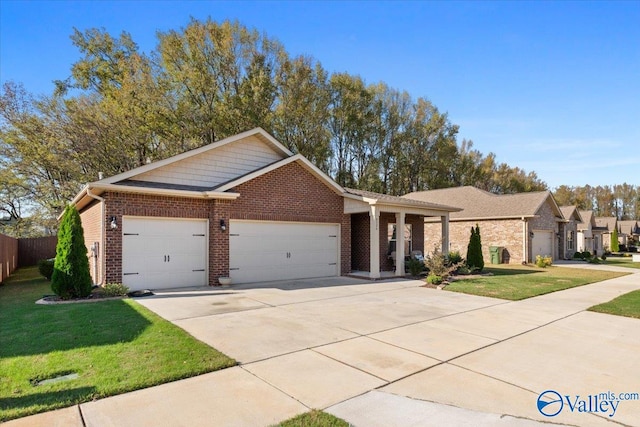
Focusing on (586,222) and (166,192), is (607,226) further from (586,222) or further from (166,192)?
(166,192)

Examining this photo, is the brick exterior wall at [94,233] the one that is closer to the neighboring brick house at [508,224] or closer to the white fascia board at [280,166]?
the white fascia board at [280,166]

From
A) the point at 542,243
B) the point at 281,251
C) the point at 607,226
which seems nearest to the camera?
the point at 281,251

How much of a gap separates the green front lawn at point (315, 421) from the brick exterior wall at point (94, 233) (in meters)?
8.94

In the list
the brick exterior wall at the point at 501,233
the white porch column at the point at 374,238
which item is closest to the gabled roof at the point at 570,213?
the brick exterior wall at the point at 501,233

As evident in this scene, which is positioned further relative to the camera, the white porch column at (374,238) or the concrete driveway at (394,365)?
the white porch column at (374,238)

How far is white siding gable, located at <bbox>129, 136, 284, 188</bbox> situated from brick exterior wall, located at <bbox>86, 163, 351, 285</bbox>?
1.05 meters

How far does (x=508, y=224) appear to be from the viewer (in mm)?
23719

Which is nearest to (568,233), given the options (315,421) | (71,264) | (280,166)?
(280,166)

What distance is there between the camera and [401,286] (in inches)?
484

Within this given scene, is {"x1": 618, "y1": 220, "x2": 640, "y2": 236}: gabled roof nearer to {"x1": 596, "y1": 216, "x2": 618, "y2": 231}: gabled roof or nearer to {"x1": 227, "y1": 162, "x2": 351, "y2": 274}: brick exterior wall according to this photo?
{"x1": 596, "y1": 216, "x2": 618, "y2": 231}: gabled roof

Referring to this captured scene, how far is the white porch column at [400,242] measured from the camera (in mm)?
14812

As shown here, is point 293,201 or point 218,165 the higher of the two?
point 218,165

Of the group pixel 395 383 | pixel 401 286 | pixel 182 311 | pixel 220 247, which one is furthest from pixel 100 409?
pixel 401 286

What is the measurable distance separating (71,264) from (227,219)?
173 inches
